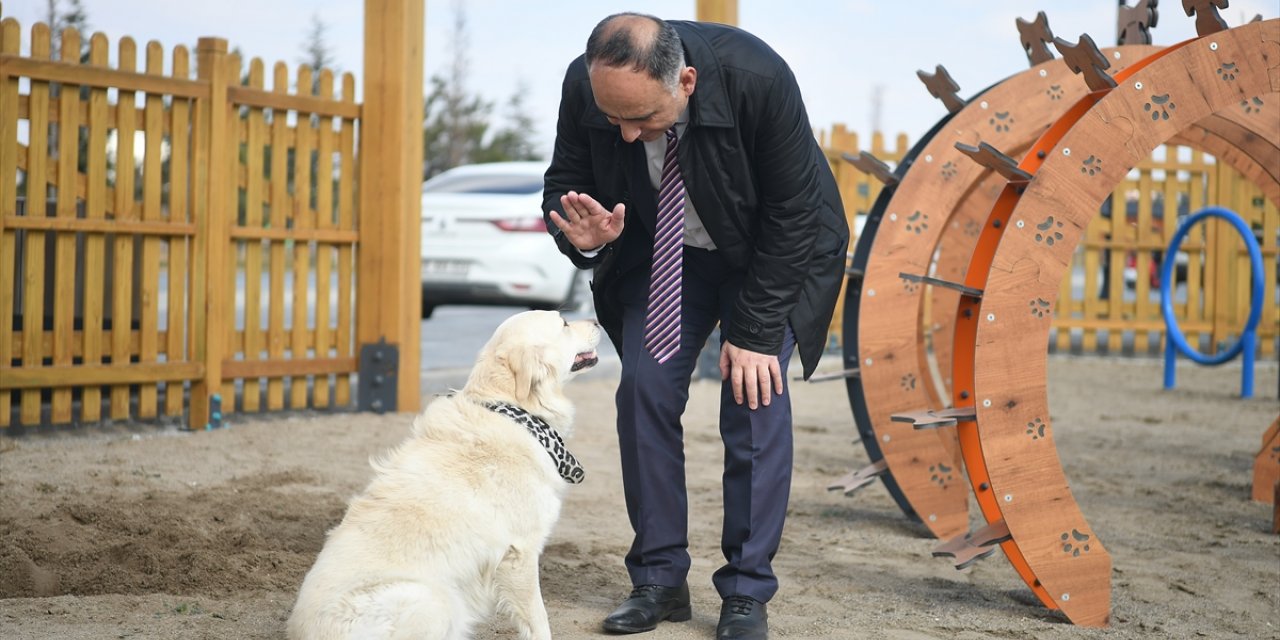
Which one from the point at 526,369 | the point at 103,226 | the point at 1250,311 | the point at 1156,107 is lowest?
the point at 526,369

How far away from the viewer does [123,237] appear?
7145mm

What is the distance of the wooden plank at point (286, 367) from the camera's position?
25.1 feet

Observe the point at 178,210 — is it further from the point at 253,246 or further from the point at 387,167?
the point at 387,167

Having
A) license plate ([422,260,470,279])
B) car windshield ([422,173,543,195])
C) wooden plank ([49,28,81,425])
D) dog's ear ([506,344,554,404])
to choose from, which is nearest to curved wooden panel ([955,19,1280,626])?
dog's ear ([506,344,554,404])

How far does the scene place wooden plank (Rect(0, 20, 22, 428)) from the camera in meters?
6.58

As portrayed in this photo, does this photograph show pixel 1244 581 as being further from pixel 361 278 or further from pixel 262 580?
pixel 361 278

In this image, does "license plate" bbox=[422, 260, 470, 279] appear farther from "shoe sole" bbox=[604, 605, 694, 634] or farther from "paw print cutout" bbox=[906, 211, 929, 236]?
"shoe sole" bbox=[604, 605, 694, 634]

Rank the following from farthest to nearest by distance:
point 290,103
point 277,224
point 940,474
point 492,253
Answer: point 492,253, point 277,224, point 290,103, point 940,474

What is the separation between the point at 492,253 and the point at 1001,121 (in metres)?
7.70

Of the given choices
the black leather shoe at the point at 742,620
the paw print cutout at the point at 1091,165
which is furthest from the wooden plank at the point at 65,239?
the paw print cutout at the point at 1091,165

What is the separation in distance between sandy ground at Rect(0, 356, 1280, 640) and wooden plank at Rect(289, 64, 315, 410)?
1.38ft

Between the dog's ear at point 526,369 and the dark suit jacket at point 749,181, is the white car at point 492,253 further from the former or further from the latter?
the dog's ear at point 526,369

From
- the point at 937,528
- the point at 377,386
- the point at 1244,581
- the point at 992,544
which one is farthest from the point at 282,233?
the point at 1244,581

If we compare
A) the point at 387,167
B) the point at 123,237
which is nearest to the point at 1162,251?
the point at 387,167
